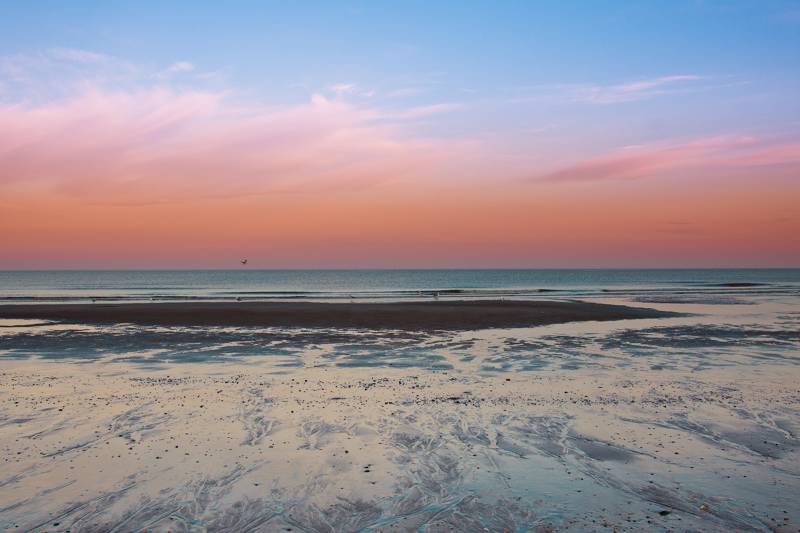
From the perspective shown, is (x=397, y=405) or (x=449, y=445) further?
(x=397, y=405)

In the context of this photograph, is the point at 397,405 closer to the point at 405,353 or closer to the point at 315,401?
the point at 315,401

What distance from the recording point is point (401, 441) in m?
10.8

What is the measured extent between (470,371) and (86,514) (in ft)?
40.4

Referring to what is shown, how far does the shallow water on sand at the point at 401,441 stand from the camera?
773 cm

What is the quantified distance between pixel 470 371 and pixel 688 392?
6.13 meters

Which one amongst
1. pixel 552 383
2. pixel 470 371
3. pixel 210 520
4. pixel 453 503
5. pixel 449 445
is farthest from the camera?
pixel 470 371

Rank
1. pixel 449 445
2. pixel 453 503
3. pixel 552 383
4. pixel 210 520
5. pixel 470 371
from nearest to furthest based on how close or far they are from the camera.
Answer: pixel 210 520, pixel 453 503, pixel 449 445, pixel 552 383, pixel 470 371

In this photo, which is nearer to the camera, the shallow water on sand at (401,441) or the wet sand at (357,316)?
the shallow water on sand at (401,441)

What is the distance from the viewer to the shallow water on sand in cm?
773

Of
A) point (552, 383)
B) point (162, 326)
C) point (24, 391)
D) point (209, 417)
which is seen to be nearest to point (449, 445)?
point (209, 417)

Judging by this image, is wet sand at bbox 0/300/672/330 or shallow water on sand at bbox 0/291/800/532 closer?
shallow water on sand at bbox 0/291/800/532

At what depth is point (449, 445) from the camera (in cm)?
1056

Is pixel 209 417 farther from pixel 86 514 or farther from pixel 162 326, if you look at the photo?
pixel 162 326

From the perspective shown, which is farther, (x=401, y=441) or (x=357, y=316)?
(x=357, y=316)
